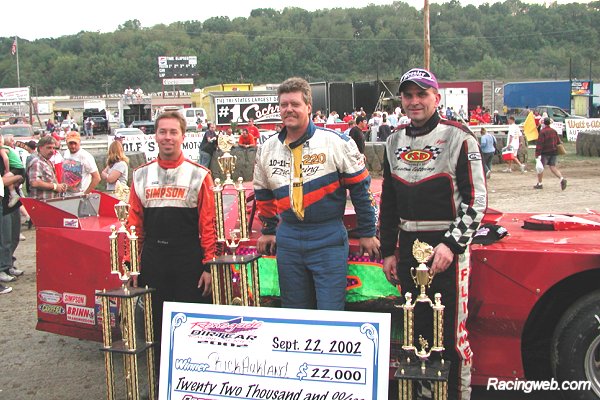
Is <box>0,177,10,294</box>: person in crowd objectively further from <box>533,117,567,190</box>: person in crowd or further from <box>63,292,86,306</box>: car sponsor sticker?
<box>533,117,567,190</box>: person in crowd

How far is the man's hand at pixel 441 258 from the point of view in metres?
3.04

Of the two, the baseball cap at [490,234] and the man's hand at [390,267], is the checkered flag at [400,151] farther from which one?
the baseball cap at [490,234]

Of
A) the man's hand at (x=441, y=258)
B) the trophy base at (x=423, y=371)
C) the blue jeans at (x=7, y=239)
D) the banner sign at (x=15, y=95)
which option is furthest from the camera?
the banner sign at (x=15, y=95)

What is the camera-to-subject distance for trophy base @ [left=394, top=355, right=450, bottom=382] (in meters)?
2.80

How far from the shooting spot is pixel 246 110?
1062 inches

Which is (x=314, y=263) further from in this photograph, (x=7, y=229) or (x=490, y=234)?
(x=7, y=229)

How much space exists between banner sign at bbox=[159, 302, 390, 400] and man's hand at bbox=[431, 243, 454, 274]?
0.34m

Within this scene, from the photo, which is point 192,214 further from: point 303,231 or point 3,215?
point 3,215

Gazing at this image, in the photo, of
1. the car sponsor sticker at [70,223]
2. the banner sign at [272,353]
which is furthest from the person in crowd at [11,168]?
the banner sign at [272,353]

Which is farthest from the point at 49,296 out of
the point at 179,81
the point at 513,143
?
the point at 179,81

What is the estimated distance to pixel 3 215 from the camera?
721 centimetres

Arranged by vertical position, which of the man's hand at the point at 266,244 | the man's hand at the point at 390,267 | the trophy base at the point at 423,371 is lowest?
the trophy base at the point at 423,371

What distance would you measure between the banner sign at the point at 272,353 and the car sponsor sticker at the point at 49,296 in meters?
1.96

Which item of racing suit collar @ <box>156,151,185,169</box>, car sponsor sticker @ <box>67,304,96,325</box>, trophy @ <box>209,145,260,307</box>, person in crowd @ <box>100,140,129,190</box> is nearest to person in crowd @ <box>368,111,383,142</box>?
person in crowd @ <box>100,140,129,190</box>
